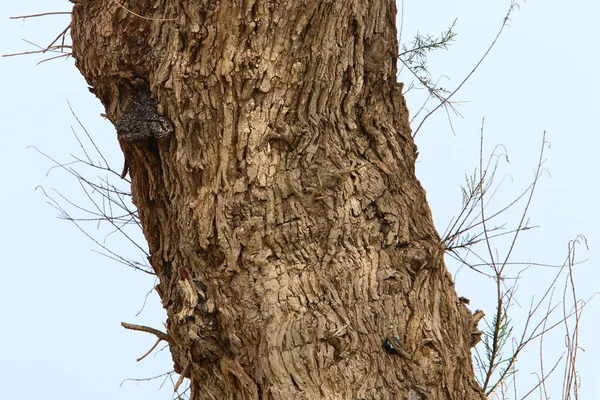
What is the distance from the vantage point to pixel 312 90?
2836 mm

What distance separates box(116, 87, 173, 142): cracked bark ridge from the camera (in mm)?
2809

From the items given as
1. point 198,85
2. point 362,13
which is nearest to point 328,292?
point 198,85

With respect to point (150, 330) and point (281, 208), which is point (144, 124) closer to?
point (281, 208)

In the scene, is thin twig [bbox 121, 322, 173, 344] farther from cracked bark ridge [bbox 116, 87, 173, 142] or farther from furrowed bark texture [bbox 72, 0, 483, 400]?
cracked bark ridge [bbox 116, 87, 173, 142]

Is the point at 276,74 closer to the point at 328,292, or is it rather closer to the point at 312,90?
the point at 312,90

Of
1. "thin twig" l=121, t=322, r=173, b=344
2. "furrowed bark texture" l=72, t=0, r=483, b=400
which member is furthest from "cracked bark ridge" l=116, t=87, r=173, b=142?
"thin twig" l=121, t=322, r=173, b=344

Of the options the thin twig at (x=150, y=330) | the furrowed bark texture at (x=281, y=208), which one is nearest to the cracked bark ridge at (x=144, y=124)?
the furrowed bark texture at (x=281, y=208)

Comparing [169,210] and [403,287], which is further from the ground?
[169,210]

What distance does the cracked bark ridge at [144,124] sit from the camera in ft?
9.21

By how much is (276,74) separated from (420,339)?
41.8 inches

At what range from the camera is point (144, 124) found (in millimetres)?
2811

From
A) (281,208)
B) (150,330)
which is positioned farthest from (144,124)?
(150,330)

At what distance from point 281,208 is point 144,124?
22.7 inches

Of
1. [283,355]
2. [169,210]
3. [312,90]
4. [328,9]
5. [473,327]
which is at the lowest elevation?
[283,355]
